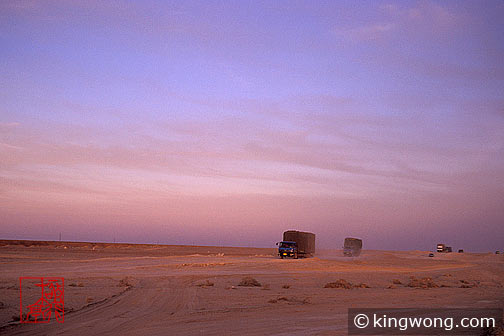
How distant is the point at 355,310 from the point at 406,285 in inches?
582

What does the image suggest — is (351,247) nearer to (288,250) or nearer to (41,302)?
(288,250)

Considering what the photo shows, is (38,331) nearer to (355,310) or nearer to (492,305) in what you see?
→ (355,310)

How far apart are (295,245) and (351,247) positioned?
27.2 m

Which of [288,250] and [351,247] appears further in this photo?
[351,247]

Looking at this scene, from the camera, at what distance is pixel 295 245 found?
68.7 m

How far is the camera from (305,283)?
30906 mm

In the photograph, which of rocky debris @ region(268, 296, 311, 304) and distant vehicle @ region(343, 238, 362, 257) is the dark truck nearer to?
distant vehicle @ region(343, 238, 362, 257)

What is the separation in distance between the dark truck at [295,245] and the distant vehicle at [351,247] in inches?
707

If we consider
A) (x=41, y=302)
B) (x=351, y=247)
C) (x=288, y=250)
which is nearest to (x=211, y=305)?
(x=41, y=302)

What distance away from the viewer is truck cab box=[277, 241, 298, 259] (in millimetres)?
68000

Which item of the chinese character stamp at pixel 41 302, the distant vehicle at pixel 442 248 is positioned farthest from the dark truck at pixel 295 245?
the distant vehicle at pixel 442 248

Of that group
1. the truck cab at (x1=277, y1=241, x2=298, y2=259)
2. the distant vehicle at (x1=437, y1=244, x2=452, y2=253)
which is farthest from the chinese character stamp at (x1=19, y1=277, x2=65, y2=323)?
the distant vehicle at (x1=437, y1=244, x2=452, y2=253)

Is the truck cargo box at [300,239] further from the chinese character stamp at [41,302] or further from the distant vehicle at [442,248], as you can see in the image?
the distant vehicle at [442,248]

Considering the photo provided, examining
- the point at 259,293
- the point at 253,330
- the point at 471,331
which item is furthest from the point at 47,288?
the point at 471,331
